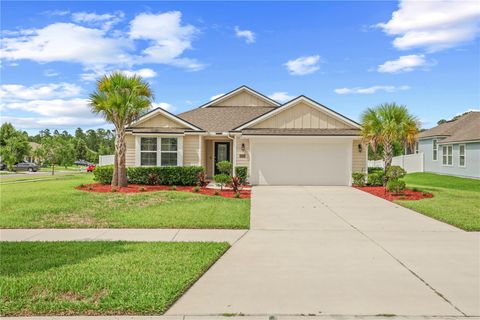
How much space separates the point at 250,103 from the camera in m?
25.4

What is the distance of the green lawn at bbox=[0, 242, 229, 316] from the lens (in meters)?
4.08

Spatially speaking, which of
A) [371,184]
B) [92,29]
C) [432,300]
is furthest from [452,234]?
[92,29]

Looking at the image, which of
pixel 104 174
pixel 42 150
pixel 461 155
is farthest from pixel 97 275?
pixel 42 150

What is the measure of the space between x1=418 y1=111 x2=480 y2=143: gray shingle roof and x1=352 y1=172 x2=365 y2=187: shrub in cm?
1018

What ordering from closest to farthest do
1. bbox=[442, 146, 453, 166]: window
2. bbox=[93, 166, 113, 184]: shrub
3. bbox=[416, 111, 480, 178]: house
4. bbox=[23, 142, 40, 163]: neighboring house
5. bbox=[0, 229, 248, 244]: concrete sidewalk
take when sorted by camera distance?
bbox=[0, 229, 248, 244]: concrete sidewalk
bbox=[93, 166, 113, 184]: shrub
bbox=[416, 111, 480, 178]: house
bbox=[442, 146, 453, 166]: window
bbox=[23, 142, 40, 163]: neighboring house

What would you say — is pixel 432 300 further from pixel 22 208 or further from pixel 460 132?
pixel 460 132

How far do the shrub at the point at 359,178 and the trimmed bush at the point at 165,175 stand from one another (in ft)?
25.6

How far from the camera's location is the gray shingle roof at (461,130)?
83.0 feet

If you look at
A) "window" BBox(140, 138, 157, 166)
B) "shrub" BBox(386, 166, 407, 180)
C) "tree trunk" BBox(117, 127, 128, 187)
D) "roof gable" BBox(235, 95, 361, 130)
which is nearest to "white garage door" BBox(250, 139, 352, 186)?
"roof gable" BBox(235, 95, 361, 130)

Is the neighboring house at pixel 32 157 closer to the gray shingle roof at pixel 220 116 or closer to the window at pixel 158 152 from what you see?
the gray shingle roof at pixel 220 116

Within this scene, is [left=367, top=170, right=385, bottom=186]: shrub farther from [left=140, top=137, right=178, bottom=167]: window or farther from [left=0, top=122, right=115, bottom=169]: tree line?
[left=0, top=122, right=115, bottom=169]: tree line

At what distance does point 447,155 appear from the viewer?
28.4 m

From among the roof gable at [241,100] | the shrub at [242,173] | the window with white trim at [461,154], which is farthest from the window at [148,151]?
the window with white trim at [461,154]

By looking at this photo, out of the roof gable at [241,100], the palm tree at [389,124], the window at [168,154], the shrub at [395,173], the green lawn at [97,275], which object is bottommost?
the green lawn at [97,275]
